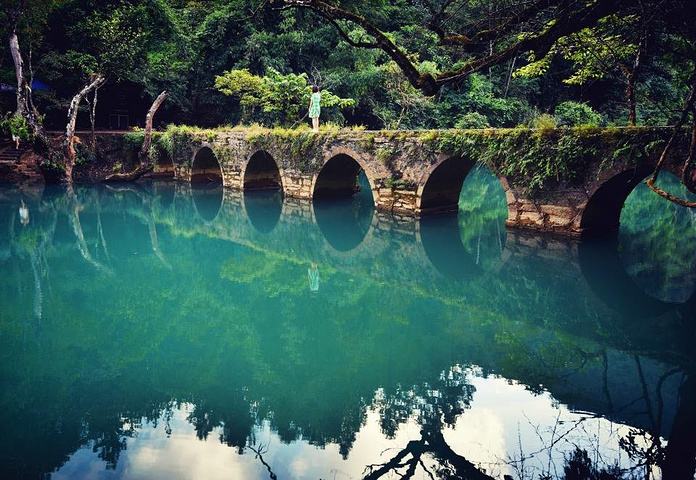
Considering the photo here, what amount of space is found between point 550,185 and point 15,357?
398 inches

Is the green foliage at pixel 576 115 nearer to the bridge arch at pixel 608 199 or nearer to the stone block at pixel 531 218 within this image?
the bridge arch at pixel 608 199

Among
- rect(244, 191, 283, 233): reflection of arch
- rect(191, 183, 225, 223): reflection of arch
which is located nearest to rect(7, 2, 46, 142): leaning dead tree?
rect(191, 183, 225, 223): reflection of arch

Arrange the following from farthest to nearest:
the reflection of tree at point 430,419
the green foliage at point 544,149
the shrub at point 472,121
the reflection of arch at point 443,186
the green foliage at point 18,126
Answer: the shrub at point 472,121, the green foliage at point 18,126, the reflection of arch at point 443,186, the green foliage at point 544,149, the reflection of tree at point 430,419

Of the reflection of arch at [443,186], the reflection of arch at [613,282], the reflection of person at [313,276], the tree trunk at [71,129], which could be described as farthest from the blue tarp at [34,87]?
the reflection of arch at [613,282]

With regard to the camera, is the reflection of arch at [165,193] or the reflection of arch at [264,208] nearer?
the reflection of arch at [264,208]

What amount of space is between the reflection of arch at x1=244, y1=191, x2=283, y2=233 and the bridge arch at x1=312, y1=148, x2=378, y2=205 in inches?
60.5

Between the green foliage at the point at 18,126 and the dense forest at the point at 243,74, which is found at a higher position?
the dense forest at the point at 243,74

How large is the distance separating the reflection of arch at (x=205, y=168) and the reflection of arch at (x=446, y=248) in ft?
40.3

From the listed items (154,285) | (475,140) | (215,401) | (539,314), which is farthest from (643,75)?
(215,401)

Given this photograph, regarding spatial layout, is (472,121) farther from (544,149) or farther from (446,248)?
(446,248)

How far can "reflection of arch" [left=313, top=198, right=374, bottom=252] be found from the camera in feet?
39.8

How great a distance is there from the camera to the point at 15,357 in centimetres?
562

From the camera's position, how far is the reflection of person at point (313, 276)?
8549 millimetres

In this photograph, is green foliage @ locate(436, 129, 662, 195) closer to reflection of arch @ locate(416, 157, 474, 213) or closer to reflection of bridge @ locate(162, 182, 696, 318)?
reflection of arch @ locate(416, 157, 474, 213)
